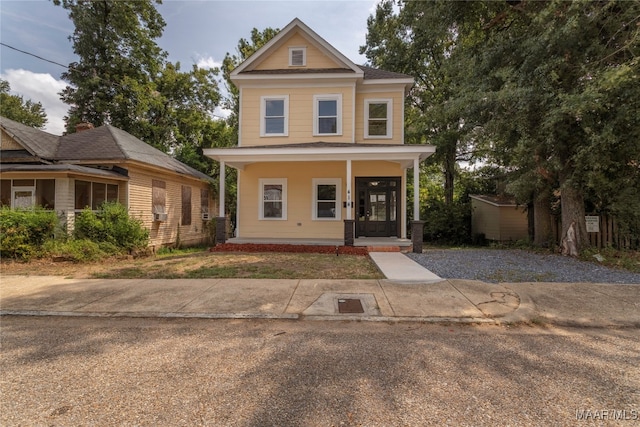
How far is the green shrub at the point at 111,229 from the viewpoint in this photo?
32.6ft

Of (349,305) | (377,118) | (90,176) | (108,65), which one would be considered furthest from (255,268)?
(108,65)

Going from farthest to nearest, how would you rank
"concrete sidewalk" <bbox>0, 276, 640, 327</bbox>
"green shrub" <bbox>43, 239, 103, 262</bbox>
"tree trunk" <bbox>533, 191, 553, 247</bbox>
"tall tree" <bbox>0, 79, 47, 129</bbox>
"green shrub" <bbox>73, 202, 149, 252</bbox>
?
1. "tall tree" <bbox>0, 79, 47, 129</bbox>
2. "tree trunk" <bbox>533, 191, 553, 247</bbox>
3. "green shrub" <bbox>73, 202, 149, 252</bbox>
4. "green shrub" <bbox>43, 239, 103, 262</bbox>
5. "concrete sidewalk" <bbox>0, 276, 640, 327</bbox>

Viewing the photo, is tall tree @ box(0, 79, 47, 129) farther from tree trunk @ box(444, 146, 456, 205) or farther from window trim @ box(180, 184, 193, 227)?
tree trunk @ box(444, 146, 456, 205)

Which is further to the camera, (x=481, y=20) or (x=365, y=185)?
(x=365, y=185)

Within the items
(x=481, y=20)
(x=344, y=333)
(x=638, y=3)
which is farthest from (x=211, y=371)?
(x=481, y=20)

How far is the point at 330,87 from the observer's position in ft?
40.1

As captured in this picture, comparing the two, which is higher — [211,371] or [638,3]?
[638,3]

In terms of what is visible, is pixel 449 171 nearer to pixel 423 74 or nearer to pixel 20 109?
pixel 423 74

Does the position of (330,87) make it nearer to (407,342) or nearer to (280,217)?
(280,217)

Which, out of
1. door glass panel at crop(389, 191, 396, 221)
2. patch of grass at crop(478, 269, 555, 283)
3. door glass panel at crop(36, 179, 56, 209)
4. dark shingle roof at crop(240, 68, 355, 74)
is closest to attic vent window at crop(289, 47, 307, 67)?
dark shingle roof at crop(240, 68, 355, 74)

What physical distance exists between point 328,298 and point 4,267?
28.9ft

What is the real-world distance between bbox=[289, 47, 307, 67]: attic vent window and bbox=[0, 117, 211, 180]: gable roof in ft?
23.7

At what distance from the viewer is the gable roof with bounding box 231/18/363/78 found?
12117 millimetres

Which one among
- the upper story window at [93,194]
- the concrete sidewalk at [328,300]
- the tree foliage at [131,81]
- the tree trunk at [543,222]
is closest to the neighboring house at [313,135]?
the tree trunk at [543,222]
